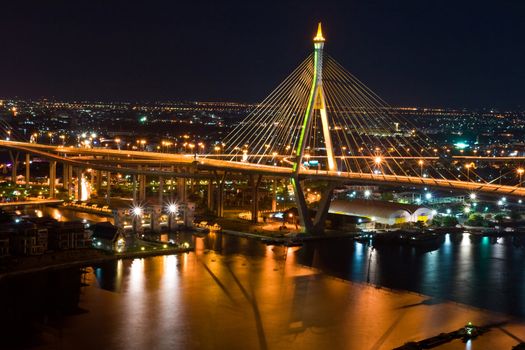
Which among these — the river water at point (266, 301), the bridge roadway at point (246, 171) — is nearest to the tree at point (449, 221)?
the bridge roadway at point (246, 171)

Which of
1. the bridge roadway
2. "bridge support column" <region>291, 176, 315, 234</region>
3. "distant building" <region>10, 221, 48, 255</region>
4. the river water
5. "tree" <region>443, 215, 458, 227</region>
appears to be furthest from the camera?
"tree" <region>443, 215, 458, 227</region>

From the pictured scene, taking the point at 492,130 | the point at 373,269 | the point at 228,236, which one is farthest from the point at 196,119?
the point at 373,269

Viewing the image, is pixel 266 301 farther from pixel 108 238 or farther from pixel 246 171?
pixel 246 171

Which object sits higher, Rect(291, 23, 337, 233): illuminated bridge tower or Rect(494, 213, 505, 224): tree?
Rect(291, 23, 337, 233): illuminated bridge tower

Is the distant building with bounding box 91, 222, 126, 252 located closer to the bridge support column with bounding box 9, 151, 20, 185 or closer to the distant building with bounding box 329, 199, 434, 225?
the distant building with bounding box 329, 199, 434, 225

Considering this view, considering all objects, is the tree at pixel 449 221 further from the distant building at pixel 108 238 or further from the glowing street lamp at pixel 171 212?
the distant building at pixel 108 238

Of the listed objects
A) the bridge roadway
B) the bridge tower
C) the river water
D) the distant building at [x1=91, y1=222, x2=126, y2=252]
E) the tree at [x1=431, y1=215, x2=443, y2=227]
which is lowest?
the river water

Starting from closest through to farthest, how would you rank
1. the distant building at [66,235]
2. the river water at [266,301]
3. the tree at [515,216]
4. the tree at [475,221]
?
the river water at [266,301], the distant building at [66,235], the tree at [475,221], the tree at [515,216]

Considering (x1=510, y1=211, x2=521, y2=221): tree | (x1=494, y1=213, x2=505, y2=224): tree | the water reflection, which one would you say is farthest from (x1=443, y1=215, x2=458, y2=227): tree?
the water reflection

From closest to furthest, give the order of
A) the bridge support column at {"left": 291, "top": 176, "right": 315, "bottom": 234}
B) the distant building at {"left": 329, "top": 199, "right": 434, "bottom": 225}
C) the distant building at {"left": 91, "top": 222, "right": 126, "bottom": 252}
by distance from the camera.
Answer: the distant building at {"left": 91, "top": 222, "right": 126, "bottom": 252} < the bridge support column at {"left": 291, "top": 176, "right": 315, "bottom": 234} < the distant building at {"left": 329, "top": 199, "right": 434, "bottom": 225}
